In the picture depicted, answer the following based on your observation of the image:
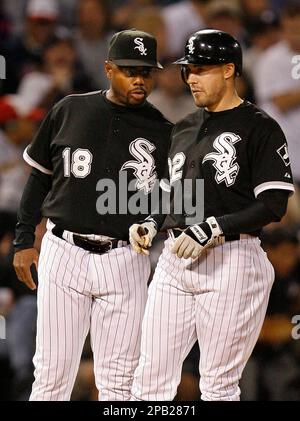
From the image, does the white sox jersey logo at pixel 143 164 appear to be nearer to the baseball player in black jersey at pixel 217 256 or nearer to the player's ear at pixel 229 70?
the baseball player in black jersey at pixel 217 256

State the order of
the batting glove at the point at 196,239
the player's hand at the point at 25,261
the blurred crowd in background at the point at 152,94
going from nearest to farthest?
the batting glove at the point at 196,239
the player's hand at the point at 25,261
the blurred crowd in background at the point at 152,94

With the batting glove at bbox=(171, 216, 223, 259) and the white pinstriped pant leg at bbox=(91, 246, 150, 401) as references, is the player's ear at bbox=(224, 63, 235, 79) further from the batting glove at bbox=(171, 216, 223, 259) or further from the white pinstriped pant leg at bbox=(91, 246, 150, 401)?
the white pinstriped pant leg at bbox=(91, 246, 150, 401)

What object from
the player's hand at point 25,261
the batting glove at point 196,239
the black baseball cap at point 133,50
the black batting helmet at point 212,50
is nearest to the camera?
the batting glove at point 196,239

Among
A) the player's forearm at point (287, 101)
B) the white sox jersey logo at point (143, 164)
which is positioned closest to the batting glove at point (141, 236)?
the white sox jersey logo at point (143, 164)

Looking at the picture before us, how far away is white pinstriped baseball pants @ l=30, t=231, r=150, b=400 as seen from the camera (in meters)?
3.01

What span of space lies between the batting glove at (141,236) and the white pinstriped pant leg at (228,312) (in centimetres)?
19

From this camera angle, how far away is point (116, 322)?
3016 millimetres

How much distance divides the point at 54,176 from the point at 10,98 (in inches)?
75.3

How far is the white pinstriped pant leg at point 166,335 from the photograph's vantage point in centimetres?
286

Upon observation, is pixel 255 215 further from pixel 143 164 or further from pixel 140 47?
pixel 140 47

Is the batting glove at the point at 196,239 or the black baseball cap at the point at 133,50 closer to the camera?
the batting glove at the point at 196,239

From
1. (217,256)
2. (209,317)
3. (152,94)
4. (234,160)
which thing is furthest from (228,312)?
(152,94)

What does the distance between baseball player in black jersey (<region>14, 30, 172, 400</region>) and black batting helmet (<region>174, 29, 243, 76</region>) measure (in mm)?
195

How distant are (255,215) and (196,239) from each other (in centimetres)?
20
